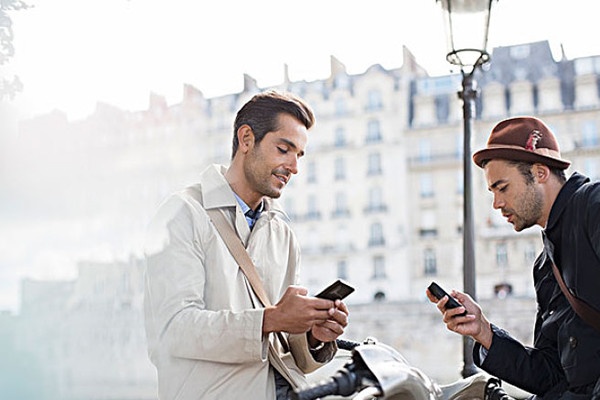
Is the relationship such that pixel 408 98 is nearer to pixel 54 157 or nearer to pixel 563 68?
pixel 563 68

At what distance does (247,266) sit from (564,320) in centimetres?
78

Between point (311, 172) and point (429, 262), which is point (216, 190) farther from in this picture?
point (311, 172)

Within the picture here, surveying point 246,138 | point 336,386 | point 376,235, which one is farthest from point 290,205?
point 336,386

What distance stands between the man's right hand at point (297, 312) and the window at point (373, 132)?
32494 millimetres

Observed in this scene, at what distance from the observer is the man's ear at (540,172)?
6.19 ft

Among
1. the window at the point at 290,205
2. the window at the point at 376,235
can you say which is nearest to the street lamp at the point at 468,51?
the window at the point at 376,235

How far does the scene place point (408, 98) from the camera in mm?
34000

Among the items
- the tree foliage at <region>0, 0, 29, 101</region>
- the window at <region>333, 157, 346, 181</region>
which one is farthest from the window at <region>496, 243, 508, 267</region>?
the tree foliage at <region>0, 0, 29, 101</region>

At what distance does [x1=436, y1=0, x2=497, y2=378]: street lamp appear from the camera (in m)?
3.71

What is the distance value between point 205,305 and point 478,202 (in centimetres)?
3011

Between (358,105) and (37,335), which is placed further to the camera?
(358,105)

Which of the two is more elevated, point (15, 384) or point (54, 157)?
point (54, 157)

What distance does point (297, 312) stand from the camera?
5.48 ft

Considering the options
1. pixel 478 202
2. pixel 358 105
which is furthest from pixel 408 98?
pixel 478 202
